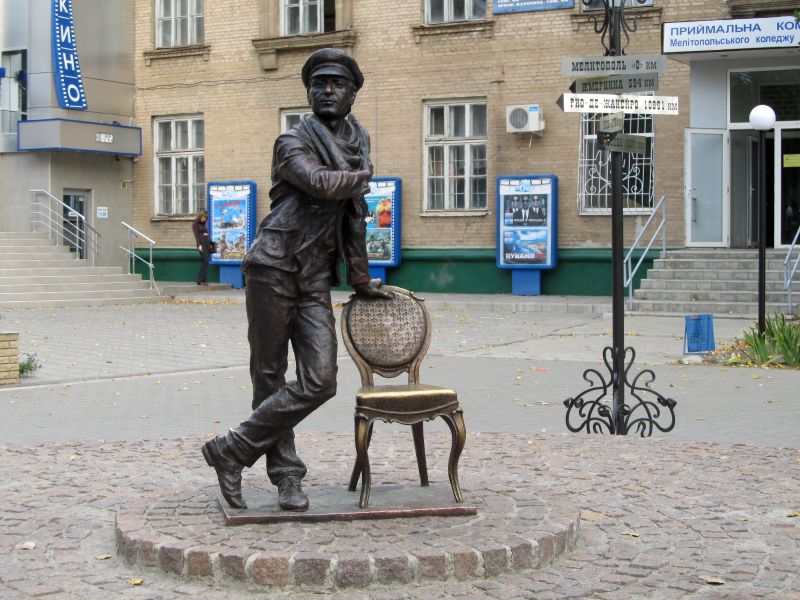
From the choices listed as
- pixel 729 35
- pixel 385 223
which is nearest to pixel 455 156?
pixel 385 223

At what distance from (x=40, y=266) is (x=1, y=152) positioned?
3.97 meters

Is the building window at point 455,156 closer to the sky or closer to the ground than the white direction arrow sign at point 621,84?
closer to the sky

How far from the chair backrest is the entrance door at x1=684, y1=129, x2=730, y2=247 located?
1626 centimetres

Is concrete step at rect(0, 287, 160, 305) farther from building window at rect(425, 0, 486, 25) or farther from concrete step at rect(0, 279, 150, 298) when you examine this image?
building window at rect(425, 0, 486, 25)

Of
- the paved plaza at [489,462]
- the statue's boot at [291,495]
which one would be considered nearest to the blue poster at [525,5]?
the paved plaza at [489,462]

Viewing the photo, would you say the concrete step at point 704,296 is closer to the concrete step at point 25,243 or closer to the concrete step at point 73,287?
the concrete step at point 73,287

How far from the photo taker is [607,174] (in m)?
22.1

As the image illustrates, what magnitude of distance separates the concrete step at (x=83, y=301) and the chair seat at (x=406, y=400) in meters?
17.2

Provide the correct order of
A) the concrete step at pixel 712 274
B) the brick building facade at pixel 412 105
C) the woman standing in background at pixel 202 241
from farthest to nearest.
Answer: the woman standing in background at pixel 202 241, the brick building facade at pixel 412 105, the concrete step at pixel 712 274

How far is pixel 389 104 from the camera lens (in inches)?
945

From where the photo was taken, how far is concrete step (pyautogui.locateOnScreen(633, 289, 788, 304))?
1862 centimetres

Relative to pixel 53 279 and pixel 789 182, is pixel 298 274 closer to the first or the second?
pixel 789 182

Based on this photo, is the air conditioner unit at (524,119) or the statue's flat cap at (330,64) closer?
the statue's flat cap at (330,64)

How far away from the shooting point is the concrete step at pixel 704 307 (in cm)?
1831
